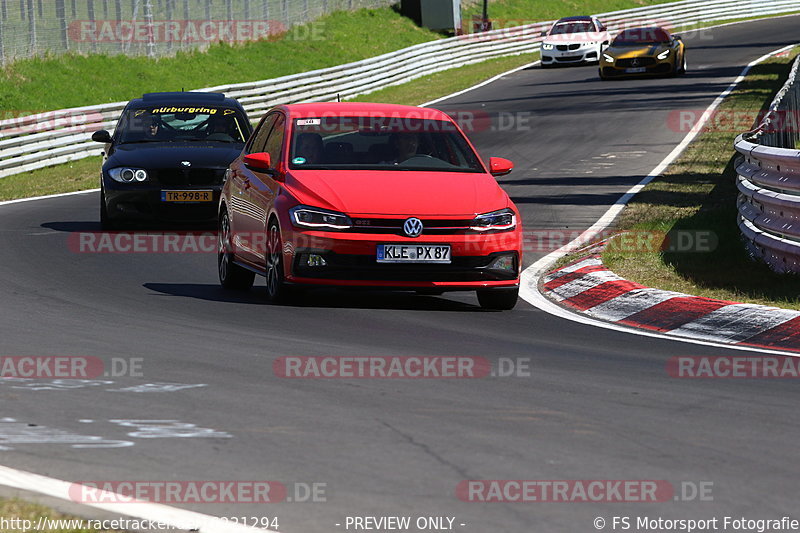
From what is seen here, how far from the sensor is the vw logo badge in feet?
34.6

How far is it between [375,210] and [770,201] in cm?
352

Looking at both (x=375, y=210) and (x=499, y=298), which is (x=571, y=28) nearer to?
(x=499, y=298)

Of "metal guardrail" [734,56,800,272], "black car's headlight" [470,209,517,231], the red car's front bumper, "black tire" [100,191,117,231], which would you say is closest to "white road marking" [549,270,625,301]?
"black car's headlight" [470,209,517,231]

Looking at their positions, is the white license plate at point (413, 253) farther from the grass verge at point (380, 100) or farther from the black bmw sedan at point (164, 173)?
the grass verge at point (380, 100)

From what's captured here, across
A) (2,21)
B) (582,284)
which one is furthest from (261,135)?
(2,21)

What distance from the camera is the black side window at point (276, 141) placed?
38.6 feet

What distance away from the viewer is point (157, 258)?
47.0ft

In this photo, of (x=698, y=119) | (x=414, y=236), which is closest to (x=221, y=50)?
(x=698, y=119)

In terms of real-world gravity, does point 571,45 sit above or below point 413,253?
above

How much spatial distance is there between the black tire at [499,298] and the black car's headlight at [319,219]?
1204 mm

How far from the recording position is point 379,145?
11.5 metres

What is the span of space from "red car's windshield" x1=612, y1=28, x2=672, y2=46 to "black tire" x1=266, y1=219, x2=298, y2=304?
29.9 metres

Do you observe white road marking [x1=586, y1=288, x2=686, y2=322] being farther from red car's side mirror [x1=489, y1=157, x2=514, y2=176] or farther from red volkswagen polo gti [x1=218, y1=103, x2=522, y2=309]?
red car's side mirror [x1=489, y1=157, x2=514, y2=176]

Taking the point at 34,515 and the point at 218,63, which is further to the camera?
the point at 218,63
